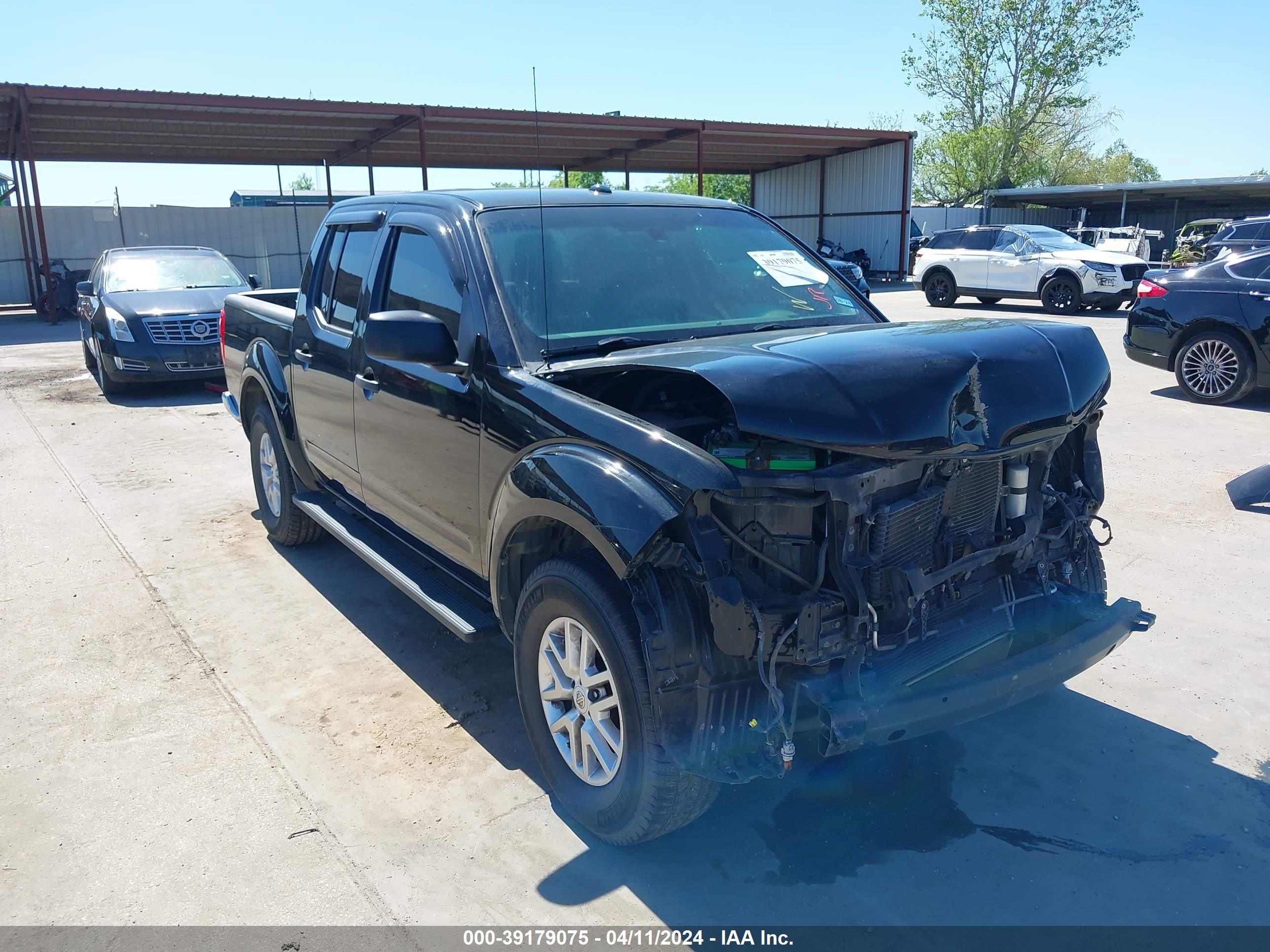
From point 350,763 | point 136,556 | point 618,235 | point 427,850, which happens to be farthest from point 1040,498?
point 136,556

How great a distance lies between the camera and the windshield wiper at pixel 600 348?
3.38 m

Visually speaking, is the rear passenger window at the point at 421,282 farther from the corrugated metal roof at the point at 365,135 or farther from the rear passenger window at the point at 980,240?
the rear passenger window at the point at 980,240

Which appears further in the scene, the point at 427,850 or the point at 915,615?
the point at 427,850

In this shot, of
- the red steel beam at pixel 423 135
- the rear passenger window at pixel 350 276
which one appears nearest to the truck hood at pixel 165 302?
the rear passenger window at pixel 350 276

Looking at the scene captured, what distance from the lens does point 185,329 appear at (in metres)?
11.3

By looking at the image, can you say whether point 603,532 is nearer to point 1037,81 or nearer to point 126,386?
point 126,386

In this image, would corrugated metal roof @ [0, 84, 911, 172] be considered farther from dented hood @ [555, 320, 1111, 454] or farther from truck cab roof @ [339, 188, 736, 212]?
dented hood @ [555, 320, 1111, 454]

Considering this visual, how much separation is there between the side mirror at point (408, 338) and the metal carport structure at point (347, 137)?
16.5 metres

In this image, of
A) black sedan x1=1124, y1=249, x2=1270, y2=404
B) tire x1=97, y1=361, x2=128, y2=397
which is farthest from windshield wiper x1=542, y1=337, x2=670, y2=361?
tire x1=97, y1=361, x2=128, y2=397

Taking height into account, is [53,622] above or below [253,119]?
below

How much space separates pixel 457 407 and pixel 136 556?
335cm

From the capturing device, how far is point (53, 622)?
189 inches

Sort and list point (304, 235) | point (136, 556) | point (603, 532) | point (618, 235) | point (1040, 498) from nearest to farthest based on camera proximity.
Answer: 1. point (603, 532)
2. point (1040, 498)
3. point (618, 235)
4. point (136, 556)
5. point (304, 235)

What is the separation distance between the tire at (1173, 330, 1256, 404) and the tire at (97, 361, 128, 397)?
471 inches
